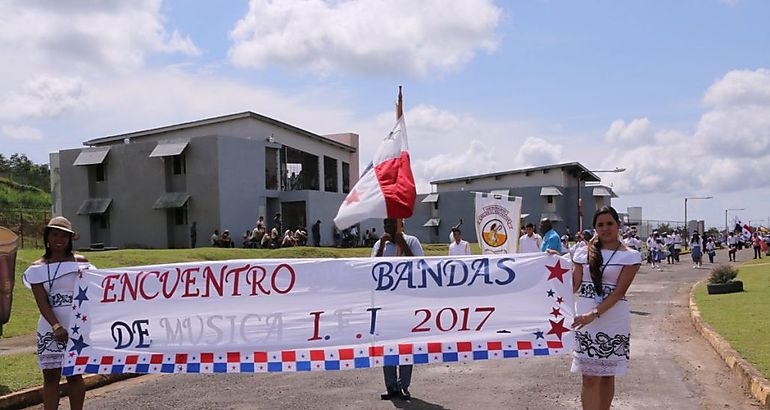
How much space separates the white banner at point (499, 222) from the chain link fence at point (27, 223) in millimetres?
26524

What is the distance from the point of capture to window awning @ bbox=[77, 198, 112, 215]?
123 feet

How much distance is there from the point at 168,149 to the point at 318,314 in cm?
3095

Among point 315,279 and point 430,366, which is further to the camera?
point 430,366

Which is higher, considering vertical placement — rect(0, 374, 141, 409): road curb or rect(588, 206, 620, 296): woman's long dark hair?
rect(588, 206, 620, 296): woman's long dark hair

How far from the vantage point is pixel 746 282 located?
19844mm

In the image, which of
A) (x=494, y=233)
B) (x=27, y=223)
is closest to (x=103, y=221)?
(x=27, y=223)

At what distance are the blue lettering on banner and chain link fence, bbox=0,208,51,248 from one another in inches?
1338

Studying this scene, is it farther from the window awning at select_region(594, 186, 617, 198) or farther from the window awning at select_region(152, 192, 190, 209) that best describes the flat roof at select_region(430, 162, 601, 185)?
the window awning at select_region(152, 192, 190, 209)

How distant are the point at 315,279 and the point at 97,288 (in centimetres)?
196

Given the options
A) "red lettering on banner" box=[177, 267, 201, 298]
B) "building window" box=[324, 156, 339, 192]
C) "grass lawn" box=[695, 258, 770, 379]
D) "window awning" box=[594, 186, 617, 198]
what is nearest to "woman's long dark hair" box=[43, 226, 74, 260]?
"red lettering on banner" box=[177, 267, 201, 298]

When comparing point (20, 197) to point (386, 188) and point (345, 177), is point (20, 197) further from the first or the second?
point (386, 188)

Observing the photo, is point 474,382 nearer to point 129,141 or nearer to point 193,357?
point 193,357

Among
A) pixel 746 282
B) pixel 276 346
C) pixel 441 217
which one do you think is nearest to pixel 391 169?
pixel 276 346

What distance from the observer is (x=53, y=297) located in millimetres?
5703
